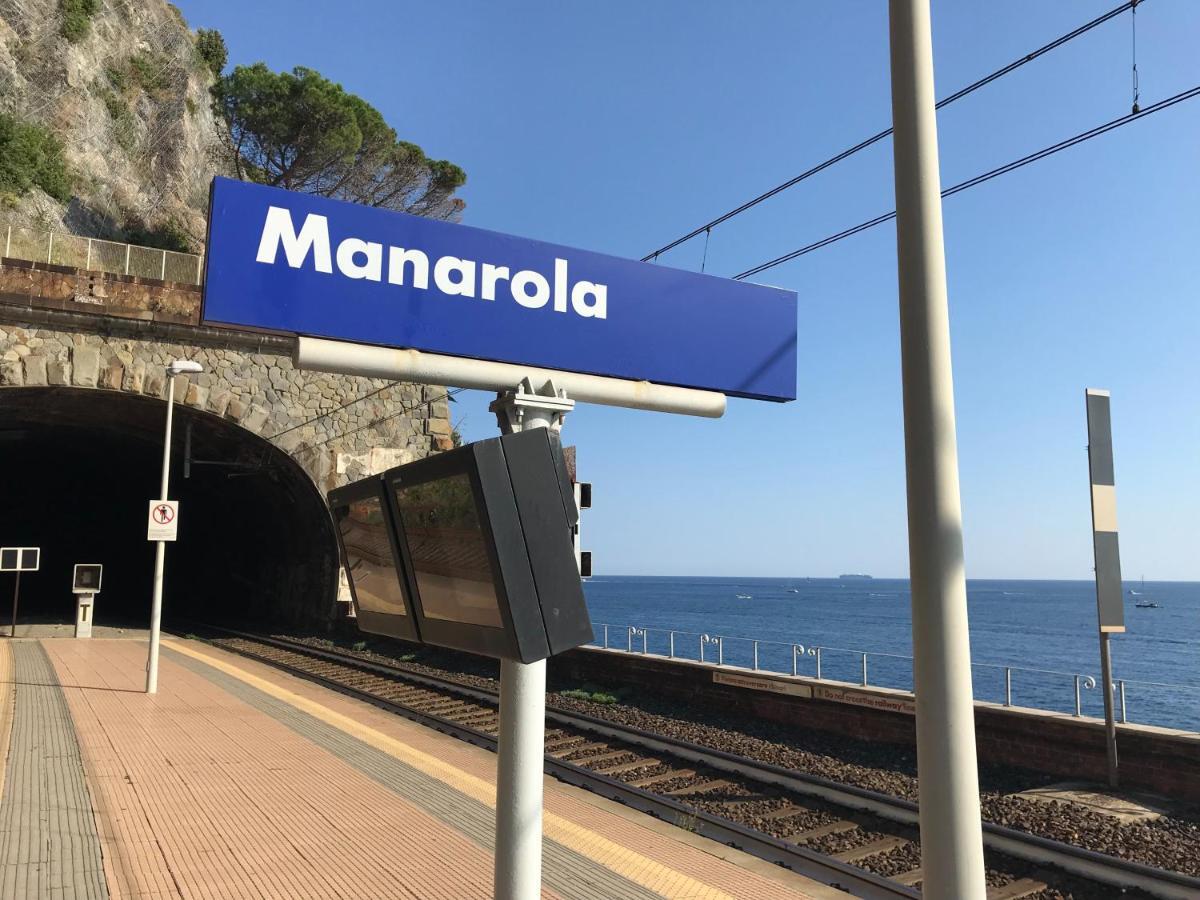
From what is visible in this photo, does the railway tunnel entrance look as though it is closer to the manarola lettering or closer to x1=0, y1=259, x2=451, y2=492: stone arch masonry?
x1=0, y1=259, x2=451, y2=492: stone arch masonry

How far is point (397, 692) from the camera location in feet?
54.9

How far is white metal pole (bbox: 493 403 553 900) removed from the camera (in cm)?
297

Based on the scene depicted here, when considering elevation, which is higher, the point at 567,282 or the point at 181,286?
the point at 181,286

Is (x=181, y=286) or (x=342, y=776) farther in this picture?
(x=181, y=286)

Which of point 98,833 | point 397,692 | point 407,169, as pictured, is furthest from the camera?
point 407,169

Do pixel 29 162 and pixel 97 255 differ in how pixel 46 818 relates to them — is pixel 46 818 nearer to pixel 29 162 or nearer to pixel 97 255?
pixel 97 255

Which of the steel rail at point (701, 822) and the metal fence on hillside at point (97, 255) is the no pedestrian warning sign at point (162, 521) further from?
the metal fence on hillside at point (97, 255)

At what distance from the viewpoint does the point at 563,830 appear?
752cm

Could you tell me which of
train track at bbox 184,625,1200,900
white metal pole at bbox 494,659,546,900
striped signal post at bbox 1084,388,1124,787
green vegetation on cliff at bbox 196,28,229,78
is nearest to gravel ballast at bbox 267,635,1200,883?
train track at bbox 184,625,1200,900

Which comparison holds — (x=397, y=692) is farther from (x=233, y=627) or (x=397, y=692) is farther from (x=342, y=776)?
(x=233, y=627)

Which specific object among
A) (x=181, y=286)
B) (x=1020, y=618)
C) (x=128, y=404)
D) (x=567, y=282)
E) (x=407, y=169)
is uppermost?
(x=407, y=169)

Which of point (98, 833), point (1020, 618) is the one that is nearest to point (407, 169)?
point (98, 833)

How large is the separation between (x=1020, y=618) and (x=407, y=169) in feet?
375

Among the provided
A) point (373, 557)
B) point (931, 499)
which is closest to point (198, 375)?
point (373, 557)
